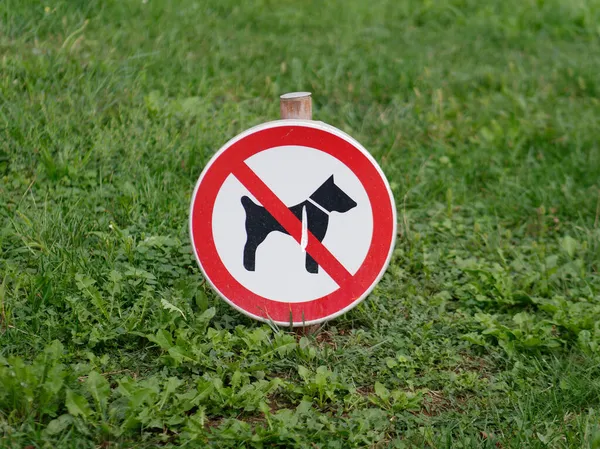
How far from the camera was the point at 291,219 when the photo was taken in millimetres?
2996

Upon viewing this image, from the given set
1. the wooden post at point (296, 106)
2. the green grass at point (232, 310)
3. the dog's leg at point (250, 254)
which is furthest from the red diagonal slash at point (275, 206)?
the green grass at point (232, 310)

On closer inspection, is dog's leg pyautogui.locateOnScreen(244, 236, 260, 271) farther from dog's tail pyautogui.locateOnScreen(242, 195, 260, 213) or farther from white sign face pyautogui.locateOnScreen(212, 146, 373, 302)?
dog's tail pyautogui.locateOnScreen(242, 195, 260, 213)

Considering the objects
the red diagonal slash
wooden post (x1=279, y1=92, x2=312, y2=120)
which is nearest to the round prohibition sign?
the red diagonal slash

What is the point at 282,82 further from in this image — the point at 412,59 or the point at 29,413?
the point at 29,413

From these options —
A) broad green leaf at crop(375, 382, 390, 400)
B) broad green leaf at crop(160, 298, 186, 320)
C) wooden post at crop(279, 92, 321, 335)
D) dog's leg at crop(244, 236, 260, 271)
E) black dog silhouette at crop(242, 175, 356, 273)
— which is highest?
wooden post at crop(279, 92, 321, 335)

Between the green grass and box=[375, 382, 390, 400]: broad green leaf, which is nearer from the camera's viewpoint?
the green grass

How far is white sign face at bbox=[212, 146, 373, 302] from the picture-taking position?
298 cm

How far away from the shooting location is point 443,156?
4.94m

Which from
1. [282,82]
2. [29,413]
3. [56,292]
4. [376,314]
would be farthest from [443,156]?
[29,413]

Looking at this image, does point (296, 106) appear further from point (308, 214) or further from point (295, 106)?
point (308, 214)

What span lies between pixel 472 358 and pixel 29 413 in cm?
182

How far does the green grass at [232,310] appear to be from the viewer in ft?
9.29

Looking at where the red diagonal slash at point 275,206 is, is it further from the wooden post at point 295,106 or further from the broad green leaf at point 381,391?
the broad green leaf at point 381,391

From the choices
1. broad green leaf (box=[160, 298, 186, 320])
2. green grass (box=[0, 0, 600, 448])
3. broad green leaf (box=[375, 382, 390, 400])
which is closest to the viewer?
green grass (box=[0, 0, 600, 448])
